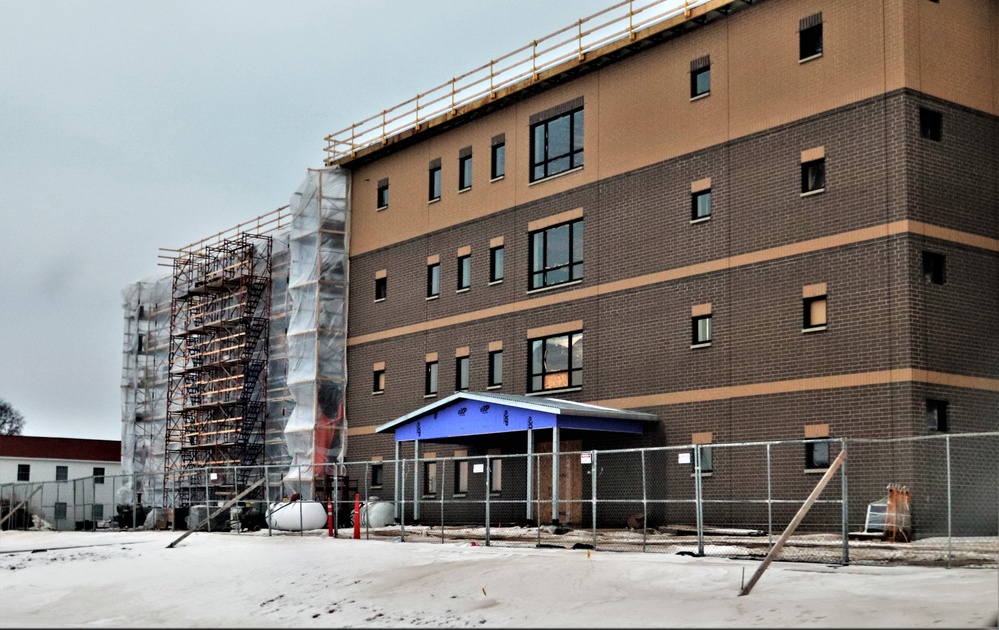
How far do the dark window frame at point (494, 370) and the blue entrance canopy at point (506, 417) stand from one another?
9.51 feet

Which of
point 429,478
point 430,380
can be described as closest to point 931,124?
point 430,380

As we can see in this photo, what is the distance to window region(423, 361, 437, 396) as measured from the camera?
43500 mm

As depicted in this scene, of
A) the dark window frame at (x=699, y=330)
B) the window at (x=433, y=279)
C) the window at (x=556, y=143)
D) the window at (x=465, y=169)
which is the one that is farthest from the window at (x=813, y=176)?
the window at (x=433, y=279)

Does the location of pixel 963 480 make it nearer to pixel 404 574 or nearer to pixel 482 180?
pixel 404 574

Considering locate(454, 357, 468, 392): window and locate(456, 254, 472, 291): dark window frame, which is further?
locate(456, 254, 472, 291): dark window frame

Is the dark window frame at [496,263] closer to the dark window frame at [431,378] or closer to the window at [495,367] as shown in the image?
the window at [495,367]

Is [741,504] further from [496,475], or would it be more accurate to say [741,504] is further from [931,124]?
[496,475]

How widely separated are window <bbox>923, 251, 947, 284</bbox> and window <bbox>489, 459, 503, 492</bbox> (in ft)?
49.2

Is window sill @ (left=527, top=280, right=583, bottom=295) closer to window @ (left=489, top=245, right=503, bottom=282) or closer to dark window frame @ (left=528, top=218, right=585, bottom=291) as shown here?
dark window frame @ (left=528, top=218, right=585, bottom=291)

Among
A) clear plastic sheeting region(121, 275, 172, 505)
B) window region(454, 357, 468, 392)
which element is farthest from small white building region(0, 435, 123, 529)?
window region(454, 357, 468, 392)

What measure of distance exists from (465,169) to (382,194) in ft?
16.9

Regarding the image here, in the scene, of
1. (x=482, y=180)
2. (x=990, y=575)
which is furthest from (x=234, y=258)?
(x=990, y=575)

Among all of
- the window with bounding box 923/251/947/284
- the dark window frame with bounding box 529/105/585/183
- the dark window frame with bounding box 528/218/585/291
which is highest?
the dark window frame with bounding box 529/105/585/183

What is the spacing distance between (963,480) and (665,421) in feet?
27.0
